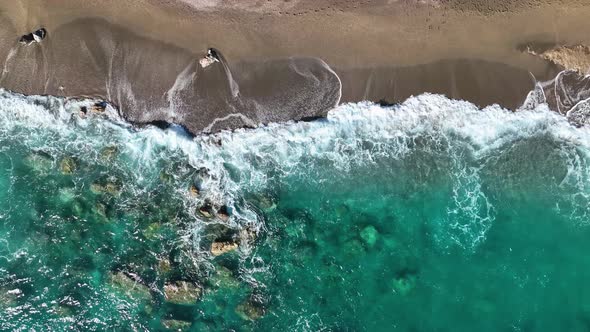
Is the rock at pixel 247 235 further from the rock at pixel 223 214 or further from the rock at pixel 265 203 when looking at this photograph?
the rock at pixel 265 203

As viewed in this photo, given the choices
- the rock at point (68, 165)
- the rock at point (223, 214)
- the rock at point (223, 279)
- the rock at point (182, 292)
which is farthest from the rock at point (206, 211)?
the rock at point (68, 165)

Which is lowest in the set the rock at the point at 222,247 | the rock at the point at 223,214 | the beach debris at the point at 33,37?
the rock at the point at 222,247

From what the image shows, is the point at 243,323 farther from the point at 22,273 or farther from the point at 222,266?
the point at 22,273

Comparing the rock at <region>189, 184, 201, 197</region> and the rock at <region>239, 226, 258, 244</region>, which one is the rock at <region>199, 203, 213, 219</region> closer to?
the rock at <region>189, 184, 201, 197</region>

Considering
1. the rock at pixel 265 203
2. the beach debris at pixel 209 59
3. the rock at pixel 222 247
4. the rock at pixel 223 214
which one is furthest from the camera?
the rock at pixel 265 203

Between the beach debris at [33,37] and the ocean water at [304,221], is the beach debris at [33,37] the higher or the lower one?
the higher one

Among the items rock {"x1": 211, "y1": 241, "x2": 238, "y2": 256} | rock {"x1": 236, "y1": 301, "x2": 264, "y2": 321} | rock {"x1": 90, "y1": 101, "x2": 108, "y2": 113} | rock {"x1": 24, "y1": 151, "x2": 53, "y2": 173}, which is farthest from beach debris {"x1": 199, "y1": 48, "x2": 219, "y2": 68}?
rock {"x1": 236, "y1": 301, "x2": 264, "y2": 321}
